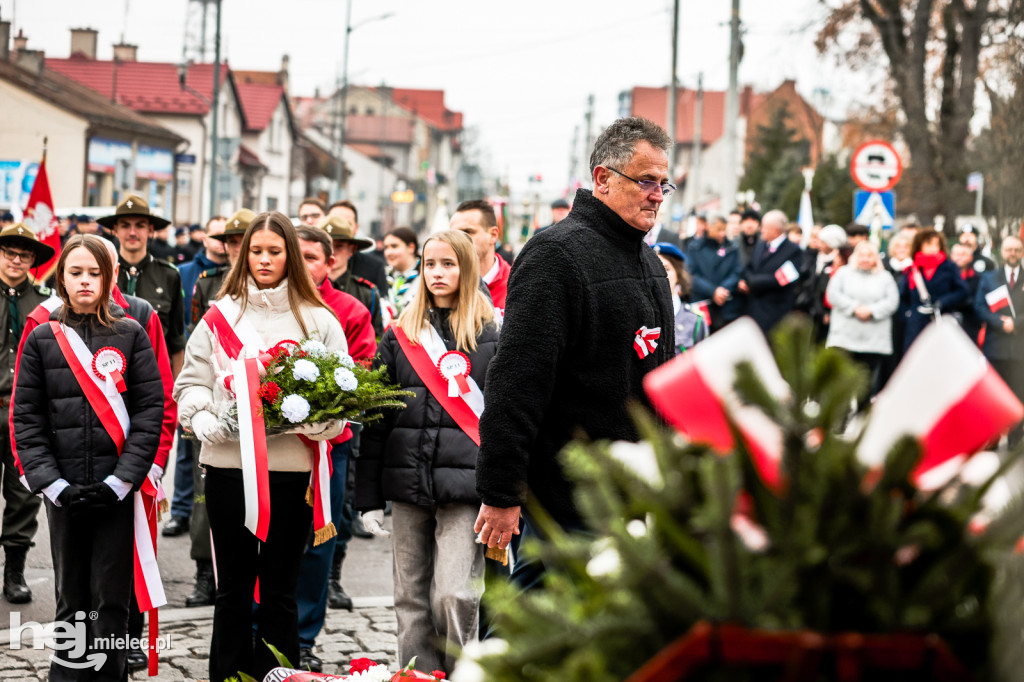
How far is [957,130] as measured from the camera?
27.0 m

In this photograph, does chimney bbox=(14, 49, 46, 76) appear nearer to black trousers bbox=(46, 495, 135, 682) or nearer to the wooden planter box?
black trousers bbox=(46, 495, 135, 682)

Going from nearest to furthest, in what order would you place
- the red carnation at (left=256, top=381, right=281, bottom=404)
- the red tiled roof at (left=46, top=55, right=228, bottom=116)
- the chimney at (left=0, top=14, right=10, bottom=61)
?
1. the red carnation at (left=256, top=381, right=281, bottom=404)
2. the chimney at (left=0, top=14, right=10, bottom=61)
3. the red tiled roof at (left=46, top=55, right=228, bottom=116)

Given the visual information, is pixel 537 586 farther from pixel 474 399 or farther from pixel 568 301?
pixel 474 399

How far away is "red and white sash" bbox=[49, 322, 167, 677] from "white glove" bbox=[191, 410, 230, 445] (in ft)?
1.56

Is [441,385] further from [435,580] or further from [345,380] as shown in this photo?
[435,580]

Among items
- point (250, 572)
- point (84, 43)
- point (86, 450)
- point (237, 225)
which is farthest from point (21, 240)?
point (84, 43)

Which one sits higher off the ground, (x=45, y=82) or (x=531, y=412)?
(x=45, y=82)

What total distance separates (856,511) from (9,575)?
20.9ft

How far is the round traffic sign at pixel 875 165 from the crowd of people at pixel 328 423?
9895 mm

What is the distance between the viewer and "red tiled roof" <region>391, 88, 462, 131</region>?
14238 cm

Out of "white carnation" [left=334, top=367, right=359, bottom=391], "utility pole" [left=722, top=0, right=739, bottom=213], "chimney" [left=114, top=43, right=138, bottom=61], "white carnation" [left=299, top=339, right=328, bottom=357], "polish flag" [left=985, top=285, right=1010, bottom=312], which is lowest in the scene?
"white carnation" [left=334, top=367, right=359, bottom=391]

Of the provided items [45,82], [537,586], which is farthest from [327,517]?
[45,82]

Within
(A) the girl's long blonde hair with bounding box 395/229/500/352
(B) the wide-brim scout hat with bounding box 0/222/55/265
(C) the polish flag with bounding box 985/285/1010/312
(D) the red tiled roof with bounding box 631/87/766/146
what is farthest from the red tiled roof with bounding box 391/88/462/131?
(A) the girl's long blonde hair with bounding box 395/229/500/352

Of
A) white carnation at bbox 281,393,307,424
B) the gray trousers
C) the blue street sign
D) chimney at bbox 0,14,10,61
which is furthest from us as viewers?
chimney at bbox 0,14,10,61
